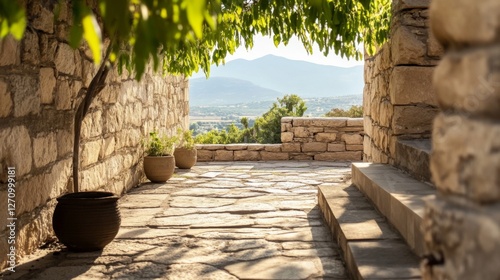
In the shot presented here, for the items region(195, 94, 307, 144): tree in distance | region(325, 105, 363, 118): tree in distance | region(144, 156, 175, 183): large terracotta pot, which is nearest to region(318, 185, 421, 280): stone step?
region(144, 156, 175, 183): large terracotta pot

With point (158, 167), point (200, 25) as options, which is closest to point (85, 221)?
point (200, 25)

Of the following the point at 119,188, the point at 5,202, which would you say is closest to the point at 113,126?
the point at 119,188

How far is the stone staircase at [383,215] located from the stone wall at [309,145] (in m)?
4.49

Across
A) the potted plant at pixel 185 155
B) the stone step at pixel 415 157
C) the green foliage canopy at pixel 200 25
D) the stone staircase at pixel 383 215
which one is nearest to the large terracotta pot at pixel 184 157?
the potted plant at pixel 185 155

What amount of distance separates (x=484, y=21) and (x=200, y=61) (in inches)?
168

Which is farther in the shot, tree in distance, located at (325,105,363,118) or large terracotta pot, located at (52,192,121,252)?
tree in distance, located at (325,105,363,118)

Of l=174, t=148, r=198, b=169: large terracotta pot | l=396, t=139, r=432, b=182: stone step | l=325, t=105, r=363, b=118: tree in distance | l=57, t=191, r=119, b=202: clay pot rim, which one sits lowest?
l=174, t=148, r=198, b=169: large terracotta pot

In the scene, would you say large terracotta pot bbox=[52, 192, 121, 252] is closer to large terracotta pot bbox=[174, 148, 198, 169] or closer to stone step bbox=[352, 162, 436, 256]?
stone step bbox=[352, 162, 436, 256]

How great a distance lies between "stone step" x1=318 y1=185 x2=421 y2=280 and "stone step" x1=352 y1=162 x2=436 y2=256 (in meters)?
0.05

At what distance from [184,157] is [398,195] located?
5007 mm

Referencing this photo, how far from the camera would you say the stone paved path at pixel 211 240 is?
311 centimetres

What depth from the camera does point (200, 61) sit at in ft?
17.0

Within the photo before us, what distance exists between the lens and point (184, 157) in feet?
26.0

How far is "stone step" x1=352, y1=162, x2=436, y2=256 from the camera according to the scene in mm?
2752
